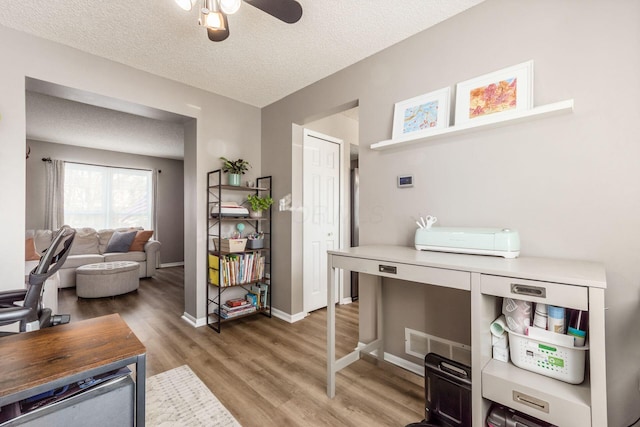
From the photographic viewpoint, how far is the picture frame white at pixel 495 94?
5.17 ft

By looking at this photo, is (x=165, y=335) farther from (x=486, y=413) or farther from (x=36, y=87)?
(x=486, y=413)

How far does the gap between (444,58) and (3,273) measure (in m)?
3.41

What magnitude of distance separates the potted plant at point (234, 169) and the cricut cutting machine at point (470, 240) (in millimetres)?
2016

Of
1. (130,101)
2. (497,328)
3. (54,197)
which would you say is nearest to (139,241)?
(54,197)

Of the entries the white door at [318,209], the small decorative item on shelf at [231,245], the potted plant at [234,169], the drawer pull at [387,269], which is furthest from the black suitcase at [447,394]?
the potted plant at [234,169]

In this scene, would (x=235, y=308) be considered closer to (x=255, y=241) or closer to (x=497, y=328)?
(x=255, y=241)

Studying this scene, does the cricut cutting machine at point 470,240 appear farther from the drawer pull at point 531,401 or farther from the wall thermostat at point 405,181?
the drawer pull at point 531,401

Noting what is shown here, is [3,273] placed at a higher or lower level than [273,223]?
lower

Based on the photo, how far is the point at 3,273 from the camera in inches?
78.4

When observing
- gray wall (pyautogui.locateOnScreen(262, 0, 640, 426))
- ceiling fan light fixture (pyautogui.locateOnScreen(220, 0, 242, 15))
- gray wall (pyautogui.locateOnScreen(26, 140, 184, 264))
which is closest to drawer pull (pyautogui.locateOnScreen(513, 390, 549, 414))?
gray wall (pyautogui.locateOnScreen(262, 0, 640, 426))

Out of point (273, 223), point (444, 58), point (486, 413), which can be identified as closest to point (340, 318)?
point (273, 223)

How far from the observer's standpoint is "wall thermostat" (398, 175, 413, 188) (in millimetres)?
2084

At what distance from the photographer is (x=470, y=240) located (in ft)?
5.11

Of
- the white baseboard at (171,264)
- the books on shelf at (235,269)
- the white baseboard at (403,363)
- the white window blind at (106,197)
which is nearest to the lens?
the white baseboard at (403,363)
